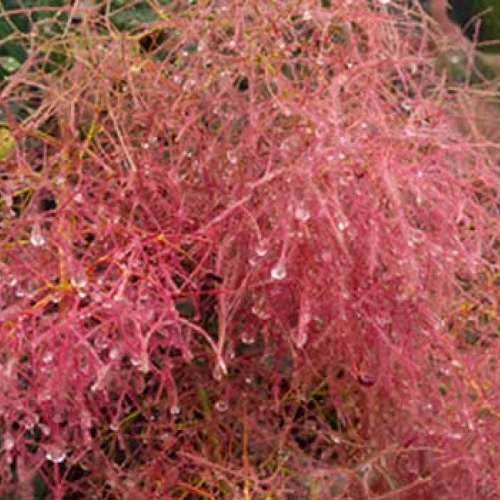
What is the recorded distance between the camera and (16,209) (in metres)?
1.32

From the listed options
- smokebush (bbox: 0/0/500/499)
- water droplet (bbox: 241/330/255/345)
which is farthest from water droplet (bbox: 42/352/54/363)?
water droplet (bbox: 241/330/255/345)

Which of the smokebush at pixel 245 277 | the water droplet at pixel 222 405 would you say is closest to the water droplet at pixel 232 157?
the smokebush at pixel 245 277

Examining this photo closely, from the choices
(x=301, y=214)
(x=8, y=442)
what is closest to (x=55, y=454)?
(x=8, y=442)

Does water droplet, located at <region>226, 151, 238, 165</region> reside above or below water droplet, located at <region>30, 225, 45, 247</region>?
above

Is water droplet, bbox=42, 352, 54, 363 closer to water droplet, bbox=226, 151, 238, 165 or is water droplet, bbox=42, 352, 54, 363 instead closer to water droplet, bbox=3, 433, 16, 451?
water droplet, bbox=3, 433, 16, 451

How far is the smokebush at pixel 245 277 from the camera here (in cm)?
103

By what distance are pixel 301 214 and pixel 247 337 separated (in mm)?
150

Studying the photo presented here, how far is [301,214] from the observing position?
1.01 meters

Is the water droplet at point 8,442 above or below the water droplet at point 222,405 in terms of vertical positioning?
above

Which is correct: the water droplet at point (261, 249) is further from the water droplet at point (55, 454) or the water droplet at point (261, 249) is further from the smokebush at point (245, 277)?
the water droplet at point (55, 454)

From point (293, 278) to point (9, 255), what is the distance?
27cm

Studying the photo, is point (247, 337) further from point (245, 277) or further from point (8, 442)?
point (8, 442)

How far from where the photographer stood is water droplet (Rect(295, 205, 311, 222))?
1.01 m

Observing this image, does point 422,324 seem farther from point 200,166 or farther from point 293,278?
point 200,166
